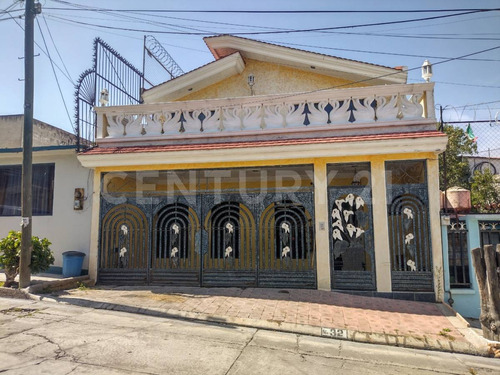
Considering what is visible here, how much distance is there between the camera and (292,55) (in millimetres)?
10258

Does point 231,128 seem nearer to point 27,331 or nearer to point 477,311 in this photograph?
point 27,331

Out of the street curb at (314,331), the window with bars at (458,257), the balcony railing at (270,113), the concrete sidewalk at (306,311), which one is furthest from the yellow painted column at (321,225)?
the window with bars at (458,257)

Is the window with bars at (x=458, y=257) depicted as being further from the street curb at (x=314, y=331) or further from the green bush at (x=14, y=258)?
the green bush at (x=14, y=258)

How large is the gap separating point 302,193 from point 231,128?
2.38m

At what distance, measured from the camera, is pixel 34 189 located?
10.2 m

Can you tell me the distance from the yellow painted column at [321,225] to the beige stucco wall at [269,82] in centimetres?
380

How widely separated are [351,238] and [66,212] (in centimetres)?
753

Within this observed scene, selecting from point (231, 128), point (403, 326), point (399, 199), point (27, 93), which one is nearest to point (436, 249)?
point (399, 199)

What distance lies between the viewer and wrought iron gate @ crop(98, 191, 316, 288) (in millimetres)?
8133

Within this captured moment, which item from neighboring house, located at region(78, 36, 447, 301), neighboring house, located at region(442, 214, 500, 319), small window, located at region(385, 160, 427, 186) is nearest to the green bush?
neighboring house, located at region(78, 36, 447, 301)

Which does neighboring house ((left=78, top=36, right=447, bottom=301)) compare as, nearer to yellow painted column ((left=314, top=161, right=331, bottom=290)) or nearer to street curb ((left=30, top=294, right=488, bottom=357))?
yellow painted column ((left=314, top=161, right=331, bottom=290))

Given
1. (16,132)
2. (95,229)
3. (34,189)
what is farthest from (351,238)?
(16,132)

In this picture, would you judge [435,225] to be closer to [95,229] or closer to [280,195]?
[280,195]

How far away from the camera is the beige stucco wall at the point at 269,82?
10.7 m
